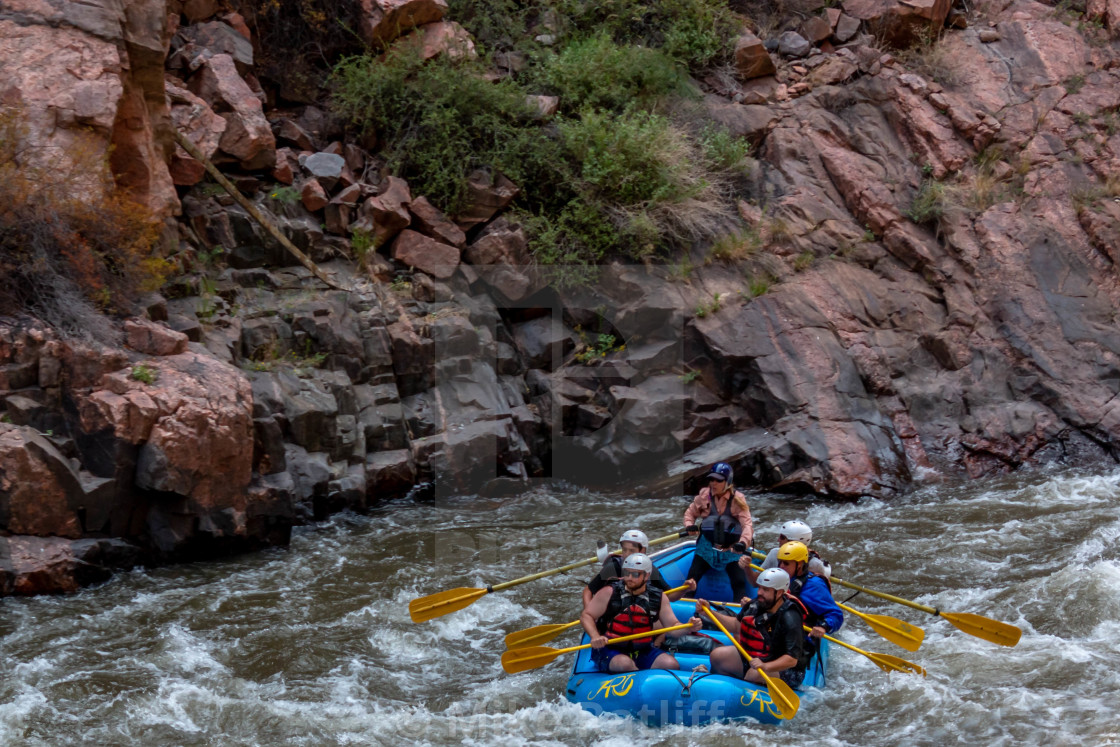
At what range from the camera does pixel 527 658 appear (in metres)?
5.26

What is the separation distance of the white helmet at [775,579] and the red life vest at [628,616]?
2.18 feet

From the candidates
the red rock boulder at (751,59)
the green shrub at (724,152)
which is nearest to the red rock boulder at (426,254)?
the green shrub at (724,152)

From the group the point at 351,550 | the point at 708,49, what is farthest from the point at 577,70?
the point at 351,550

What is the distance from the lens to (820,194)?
426 inches

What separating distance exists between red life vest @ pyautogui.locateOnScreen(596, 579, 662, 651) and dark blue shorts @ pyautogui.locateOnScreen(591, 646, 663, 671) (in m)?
0.03

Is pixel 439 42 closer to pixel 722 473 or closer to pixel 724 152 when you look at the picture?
pixel 724 152

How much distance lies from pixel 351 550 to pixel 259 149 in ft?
14.9

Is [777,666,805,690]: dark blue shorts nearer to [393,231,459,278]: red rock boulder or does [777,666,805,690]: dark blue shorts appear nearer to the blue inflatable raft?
the blue inflatable raft

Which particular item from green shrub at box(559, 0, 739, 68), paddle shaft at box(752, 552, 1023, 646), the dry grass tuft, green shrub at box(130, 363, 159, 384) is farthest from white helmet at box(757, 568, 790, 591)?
green shrub at box(559, 0, 739, 68)

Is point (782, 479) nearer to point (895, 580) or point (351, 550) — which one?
point (895, 580)

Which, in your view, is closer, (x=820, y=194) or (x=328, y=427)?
(x=328, y=427)

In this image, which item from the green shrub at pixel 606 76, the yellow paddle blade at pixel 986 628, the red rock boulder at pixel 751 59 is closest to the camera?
the yellow paddle blade at pixel 986 628

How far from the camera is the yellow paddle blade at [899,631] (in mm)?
5234

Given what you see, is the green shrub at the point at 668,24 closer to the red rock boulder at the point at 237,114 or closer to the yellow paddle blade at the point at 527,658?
the red rock boulder at the point at 237,114
